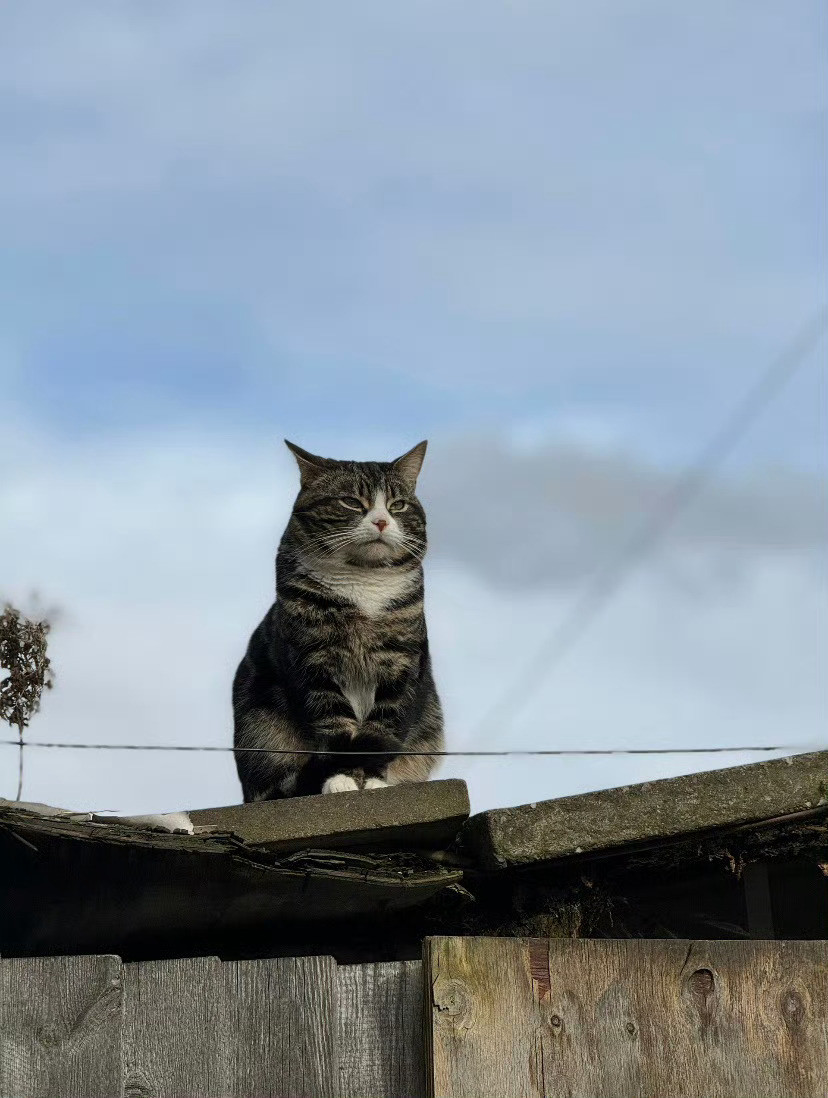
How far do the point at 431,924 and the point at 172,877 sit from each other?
74 centimetres

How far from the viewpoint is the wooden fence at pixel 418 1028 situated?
8.50ft

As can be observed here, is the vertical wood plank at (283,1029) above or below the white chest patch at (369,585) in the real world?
below

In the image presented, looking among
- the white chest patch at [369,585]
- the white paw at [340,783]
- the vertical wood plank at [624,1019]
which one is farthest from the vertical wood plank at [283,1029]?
the white chest patch at [369,585]

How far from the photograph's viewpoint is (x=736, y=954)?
9.12 feet

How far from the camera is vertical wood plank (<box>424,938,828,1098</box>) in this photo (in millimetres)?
2621

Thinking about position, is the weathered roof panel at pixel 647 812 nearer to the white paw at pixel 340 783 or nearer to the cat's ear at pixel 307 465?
the white paw at pixel 340 783

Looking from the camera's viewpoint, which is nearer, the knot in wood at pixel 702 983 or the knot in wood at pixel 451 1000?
the knot in wood at pixel 451 1000

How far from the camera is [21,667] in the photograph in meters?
3.51

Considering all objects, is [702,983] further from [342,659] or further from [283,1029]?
[342,659]

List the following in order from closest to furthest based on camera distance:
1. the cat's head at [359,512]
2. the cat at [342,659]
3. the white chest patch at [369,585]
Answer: the cat at [342,659] → the white chest patch at [369,585] → the cat's head at [359,512]

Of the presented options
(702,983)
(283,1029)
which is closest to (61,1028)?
(283,1029)

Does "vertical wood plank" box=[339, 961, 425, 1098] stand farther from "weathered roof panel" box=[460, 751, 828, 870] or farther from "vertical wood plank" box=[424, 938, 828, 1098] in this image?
"weathered roof panel" box=[460, 751, 828, 870]

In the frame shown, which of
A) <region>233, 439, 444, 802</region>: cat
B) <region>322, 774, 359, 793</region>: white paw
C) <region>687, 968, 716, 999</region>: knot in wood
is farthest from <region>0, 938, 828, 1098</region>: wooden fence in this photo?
<region>233, 439, 444, 802</region>: cat

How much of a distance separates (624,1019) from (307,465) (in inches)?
150
